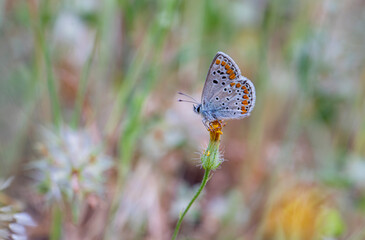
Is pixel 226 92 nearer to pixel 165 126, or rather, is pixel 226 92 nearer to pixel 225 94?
pixel 225 94

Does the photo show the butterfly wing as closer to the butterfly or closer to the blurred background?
the butterfly

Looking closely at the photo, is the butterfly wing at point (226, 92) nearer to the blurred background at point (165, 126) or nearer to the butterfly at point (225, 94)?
the butterfly at point (225, 94)

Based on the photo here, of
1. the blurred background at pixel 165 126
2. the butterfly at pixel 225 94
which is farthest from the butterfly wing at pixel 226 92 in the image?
the blurred background at pixel 165 126

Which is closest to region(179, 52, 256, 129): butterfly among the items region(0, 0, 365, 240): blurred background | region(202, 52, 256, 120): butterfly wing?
region(202, 52, 256, 120): butterfly wing

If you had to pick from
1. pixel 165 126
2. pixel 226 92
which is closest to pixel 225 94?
pixel 226 92

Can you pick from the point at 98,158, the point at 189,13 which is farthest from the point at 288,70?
the point at 98,158

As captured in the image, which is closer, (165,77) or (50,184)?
(50,184)

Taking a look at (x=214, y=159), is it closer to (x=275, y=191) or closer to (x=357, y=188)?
(x=275, y=191)

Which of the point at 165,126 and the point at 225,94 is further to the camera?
the point at 165,126
